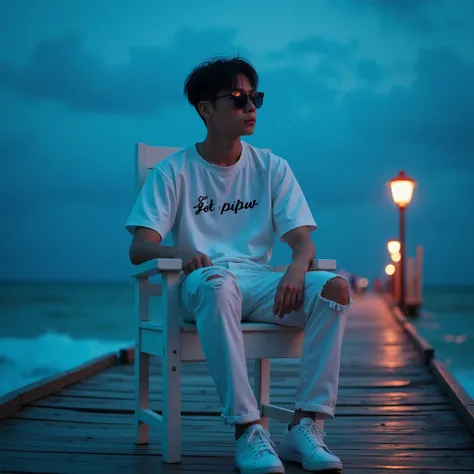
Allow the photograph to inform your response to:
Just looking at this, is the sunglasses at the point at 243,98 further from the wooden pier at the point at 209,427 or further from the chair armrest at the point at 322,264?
the wooden pier at the point at 209,427

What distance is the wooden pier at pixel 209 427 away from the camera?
8.94 feet

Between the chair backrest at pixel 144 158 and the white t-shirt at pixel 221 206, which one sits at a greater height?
the chair backrest at pixel 144 158

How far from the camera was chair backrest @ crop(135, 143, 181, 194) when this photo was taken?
3549mm

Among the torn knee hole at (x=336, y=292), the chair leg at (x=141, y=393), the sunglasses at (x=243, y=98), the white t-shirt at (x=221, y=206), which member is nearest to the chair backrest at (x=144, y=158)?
the white t-shirt at (x=221, y=206)

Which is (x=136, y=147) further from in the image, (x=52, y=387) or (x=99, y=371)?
(x=99, y=371)

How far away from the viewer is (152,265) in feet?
9.09

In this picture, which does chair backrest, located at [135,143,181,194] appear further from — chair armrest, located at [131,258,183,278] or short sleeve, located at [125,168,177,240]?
chair armrest, located at [131,258,183,278]

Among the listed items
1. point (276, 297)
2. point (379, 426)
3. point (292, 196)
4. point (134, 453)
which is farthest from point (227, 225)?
point (379, 426)

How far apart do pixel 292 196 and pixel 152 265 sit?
0.74 meters

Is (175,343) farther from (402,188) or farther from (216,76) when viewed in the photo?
(402,188)

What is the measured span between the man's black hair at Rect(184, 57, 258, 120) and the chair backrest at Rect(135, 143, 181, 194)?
1.60 feet

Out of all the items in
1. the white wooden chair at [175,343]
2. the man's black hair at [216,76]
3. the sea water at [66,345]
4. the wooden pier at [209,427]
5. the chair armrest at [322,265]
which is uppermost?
the man's black hair at [216,76]

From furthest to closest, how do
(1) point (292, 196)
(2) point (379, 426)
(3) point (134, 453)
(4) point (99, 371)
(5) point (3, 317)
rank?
(5) point (3, 317)
(4) point (99, 371)
(2) point (379, 426)
(1) point (292, 196)
(3) point (134, 453)

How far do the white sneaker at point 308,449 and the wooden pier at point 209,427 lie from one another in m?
0.06
